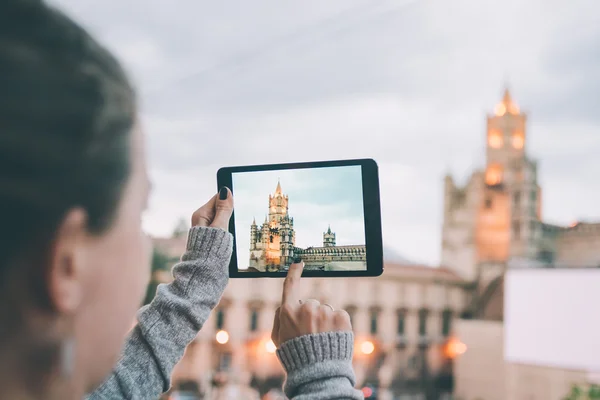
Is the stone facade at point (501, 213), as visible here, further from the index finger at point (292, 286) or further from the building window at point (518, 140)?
the index finger at point (292, 286)

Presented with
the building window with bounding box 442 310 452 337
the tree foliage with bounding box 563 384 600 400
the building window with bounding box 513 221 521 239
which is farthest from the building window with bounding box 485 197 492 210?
Answer: the tree foliage with bounding box 563 384 600 400

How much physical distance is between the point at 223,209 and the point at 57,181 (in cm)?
Result: 34

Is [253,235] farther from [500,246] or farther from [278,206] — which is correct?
[500,246]

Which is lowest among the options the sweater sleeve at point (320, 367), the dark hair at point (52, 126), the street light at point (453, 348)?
the street light at point (453, 348)

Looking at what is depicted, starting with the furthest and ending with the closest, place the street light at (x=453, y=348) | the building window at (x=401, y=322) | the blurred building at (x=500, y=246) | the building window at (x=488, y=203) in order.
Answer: the building window at (x=488, y=203) → the street light at (x=453, y=348) → the building window at (x=401, y=322) → the blurred building at (x=500, y=246)

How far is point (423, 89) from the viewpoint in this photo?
9367mm

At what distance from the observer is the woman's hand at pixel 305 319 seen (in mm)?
444

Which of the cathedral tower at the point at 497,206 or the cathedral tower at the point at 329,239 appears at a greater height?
the cathedral tower at the point at 329,239

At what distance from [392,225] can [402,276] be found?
6.71ft

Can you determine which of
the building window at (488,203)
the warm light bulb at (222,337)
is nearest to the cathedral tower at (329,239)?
the warm light bulb at (222,337)

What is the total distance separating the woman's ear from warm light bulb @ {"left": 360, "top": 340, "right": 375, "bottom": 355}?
8762 millimetres

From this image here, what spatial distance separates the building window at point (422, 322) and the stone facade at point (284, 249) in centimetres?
996

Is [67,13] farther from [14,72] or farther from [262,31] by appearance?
[262,31]

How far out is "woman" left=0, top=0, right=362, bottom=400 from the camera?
0.22m
